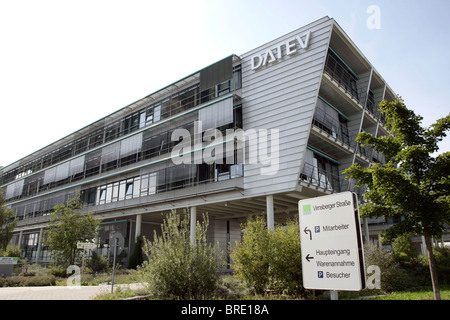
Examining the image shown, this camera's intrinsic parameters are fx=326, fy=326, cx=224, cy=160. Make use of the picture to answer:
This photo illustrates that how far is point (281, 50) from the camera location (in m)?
21.3

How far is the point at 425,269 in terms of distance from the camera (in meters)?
17.8

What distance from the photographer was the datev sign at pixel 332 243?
11.5ft

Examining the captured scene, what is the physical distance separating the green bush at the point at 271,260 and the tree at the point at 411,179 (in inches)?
130

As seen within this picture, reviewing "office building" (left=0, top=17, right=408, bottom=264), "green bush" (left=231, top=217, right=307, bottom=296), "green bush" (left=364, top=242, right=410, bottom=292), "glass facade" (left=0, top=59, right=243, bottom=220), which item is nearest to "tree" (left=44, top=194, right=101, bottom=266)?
"office building" (left=0, top=17, right=408, bottom=264)

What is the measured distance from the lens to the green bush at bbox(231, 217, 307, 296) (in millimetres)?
10672

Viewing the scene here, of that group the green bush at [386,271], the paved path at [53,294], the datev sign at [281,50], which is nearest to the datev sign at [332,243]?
the paved path at [53,294]

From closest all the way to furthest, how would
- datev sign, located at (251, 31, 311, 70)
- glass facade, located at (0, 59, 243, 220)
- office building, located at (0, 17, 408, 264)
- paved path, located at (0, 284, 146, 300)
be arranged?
paved path, located at (0, 284, 146, 300), office building, located at (0, 17, 408, 264), datev sign, located at (251, 31, 311, 70), glass facade, located at (0, 59, 243, 220)

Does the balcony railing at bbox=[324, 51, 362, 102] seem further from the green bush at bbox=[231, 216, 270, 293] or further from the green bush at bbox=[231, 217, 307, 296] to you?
the green bush at bbox=[231, 216, 270, 293]

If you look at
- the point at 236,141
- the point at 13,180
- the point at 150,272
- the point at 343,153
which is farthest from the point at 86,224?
the point at 13,180

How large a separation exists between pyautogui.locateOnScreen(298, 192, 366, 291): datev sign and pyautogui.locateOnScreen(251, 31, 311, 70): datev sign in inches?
723

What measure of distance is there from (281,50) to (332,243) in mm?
19568

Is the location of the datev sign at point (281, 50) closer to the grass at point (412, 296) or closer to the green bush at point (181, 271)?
the green bush at point (181, 271)

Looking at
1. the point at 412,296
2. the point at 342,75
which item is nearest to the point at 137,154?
the point at 342,75

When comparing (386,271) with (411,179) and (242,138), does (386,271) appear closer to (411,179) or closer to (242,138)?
(411,179)
